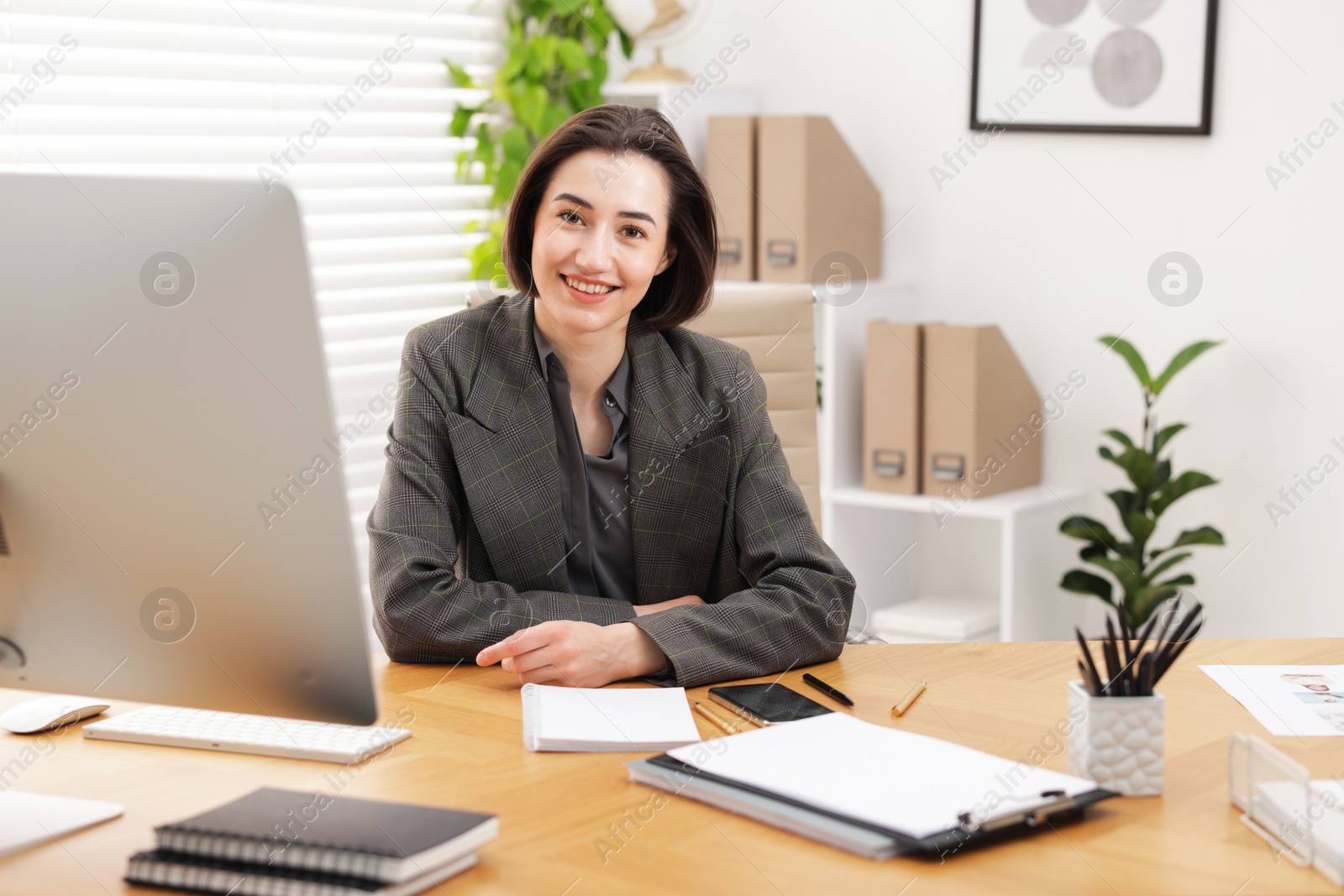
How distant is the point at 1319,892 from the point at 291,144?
9.39 feet

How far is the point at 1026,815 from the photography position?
3.35 ft

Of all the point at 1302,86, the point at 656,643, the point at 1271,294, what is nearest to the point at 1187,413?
the point at 1271,294

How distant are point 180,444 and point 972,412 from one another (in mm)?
2327

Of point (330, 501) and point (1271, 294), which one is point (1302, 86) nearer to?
point (1271, 294)

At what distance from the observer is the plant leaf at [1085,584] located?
3.04 metres

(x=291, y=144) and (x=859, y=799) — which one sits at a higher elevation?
(x=291, y=144)

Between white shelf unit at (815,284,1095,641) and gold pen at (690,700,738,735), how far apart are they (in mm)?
1713

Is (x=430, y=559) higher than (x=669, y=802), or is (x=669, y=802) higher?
(x=430, y=559)

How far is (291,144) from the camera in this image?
3232 mm

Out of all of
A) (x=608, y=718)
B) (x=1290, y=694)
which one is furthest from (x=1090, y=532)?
(x=608, y=718)

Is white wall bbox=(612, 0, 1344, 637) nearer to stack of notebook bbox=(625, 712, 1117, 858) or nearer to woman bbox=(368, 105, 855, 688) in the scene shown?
woman bbox=(368, 105, 855, 688)

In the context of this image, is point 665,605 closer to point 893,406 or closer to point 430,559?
point 430,559

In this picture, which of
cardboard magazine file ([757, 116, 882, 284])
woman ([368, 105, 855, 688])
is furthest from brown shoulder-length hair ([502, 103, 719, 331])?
cardboard magazine file ([757, 116, 882, 284])

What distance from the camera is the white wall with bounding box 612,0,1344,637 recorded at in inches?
113
